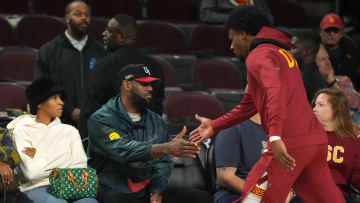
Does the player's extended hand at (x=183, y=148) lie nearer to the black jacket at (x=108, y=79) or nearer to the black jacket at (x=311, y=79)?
the black jacket at (x=108, y=79)

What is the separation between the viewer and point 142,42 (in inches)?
301

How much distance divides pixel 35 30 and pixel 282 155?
4386mm

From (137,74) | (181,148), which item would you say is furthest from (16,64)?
(181,148)

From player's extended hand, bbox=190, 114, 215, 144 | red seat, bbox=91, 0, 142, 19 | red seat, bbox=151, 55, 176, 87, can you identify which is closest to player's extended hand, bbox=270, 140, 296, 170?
player's extended hand, bbox=190, 114, 215, 144

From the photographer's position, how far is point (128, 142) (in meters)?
4.41

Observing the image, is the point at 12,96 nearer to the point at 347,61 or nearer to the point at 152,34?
the point at 152,34

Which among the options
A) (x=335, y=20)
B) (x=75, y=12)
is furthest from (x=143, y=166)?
(x=335, y=20)

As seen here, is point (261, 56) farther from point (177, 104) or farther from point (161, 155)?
point (177, 104)

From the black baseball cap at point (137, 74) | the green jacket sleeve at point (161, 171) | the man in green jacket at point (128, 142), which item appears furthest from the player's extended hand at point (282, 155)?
the black baseball cap at point (137, 74)

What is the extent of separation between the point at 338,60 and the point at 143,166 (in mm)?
3653

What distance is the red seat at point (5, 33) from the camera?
724 centimetres

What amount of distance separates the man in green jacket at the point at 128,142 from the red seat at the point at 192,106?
148 centimetres

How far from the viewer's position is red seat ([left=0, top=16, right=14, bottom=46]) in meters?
7.24

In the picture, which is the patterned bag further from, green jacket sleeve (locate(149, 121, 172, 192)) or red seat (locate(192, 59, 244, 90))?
red seat (locate(192, 59, 244, 90))
